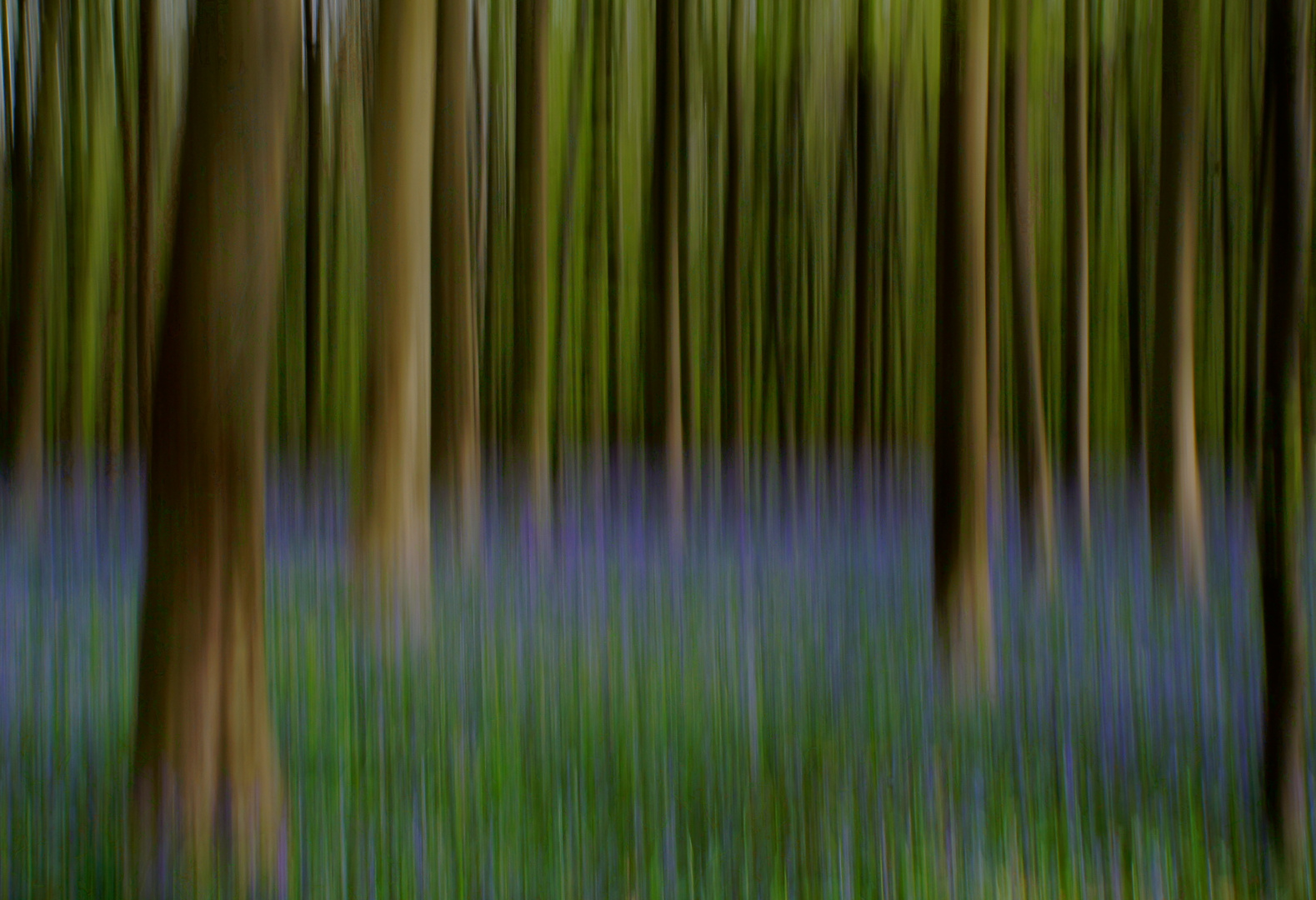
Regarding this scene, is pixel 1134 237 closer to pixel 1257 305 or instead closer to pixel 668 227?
pixel 668 227

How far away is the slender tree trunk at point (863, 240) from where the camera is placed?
10492mm

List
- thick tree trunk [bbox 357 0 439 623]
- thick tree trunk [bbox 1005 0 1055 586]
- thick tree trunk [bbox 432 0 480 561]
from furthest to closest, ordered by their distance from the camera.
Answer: thick tree trunk [bbox 432 0 480 561] → thick tree trunk [bbox 1005 0 1055 586] → thick tree trunk [bbox 357 0 439 623]

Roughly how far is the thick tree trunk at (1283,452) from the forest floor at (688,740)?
0.72 feet

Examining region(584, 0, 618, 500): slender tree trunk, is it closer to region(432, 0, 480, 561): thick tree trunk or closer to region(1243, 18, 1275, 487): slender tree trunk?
region(432, 0, 480, 561): thick tree trunk

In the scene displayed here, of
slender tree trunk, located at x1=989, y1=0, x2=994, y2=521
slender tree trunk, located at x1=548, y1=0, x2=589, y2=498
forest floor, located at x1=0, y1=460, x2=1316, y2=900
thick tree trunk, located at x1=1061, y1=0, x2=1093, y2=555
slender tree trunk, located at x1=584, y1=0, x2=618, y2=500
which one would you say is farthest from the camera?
slender tree trunk, located at x1=584, y1=0, x2=618, y2=500

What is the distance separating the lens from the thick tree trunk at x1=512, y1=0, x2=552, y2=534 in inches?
286

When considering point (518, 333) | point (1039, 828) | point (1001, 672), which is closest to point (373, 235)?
point (518, 333)

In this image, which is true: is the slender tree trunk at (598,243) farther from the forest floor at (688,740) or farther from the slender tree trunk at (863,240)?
the forest floor at (688,740)

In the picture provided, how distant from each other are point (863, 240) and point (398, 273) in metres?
6.41

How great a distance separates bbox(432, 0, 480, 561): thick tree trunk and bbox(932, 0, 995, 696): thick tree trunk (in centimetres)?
289

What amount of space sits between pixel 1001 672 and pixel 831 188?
9.59 m

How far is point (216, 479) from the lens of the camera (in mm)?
2545

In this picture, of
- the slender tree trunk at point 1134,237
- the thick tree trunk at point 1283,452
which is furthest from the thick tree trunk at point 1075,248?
the thick tree trunk at point 1283,452

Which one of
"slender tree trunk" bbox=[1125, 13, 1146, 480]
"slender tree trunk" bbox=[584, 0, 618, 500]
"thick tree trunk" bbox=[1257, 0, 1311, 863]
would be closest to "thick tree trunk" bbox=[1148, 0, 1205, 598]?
"slender tree trunk" bbox=[1125, 13, 1146, 480]
